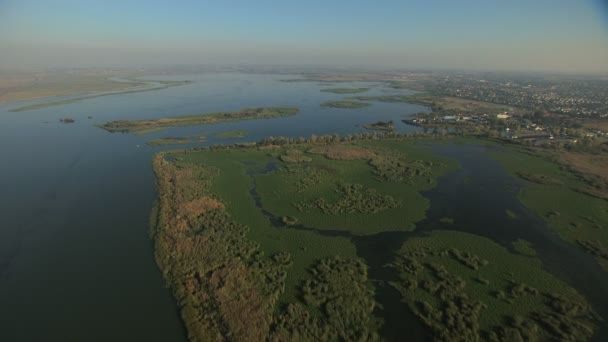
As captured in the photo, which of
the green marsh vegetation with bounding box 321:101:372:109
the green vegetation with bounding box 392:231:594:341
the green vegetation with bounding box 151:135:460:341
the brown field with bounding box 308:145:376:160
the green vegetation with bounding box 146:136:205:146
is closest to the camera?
the green vegetation with bounding box 392:231:594:341

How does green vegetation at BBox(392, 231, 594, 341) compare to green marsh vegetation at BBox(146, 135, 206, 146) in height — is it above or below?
below

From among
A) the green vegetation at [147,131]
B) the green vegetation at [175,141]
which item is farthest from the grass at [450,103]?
the green vegetation at [147,131]

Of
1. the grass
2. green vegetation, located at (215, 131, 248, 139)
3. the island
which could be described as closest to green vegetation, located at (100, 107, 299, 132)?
green vegetation, located at (215, 131, 248, 139)

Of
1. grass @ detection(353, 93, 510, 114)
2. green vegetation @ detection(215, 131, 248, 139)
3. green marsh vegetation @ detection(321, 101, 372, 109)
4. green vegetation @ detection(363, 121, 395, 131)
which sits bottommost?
green vegetation @ detection(215, 131, 248, 139)

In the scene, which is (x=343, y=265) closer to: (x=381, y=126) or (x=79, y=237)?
(x=79, y=237)

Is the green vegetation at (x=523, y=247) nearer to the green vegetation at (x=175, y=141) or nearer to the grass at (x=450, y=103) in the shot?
the green vegetation at (x=175, y=141)

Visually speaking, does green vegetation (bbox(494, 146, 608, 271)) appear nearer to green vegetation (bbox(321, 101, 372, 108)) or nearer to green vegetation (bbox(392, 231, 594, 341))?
green vegetation (bbox(392, 231, 594, 341))

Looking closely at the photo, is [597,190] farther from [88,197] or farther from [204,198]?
[88,197]
